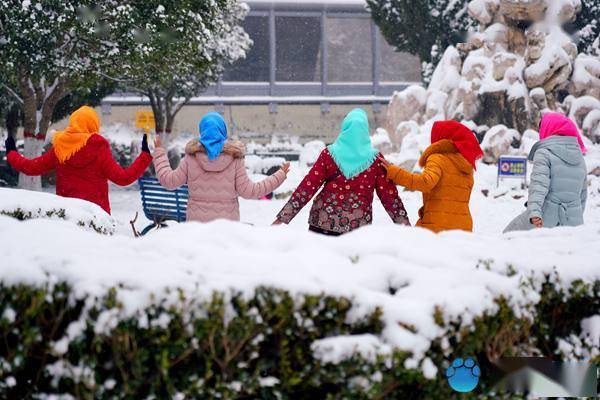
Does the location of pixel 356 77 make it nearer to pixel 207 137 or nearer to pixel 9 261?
pixel 207 137

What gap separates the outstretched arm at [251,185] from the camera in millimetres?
5242

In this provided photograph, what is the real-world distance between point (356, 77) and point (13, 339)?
38.4 metres

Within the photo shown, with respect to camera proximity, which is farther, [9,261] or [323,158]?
[323,158]

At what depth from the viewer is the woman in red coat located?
232 inches

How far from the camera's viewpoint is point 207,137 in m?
5.22

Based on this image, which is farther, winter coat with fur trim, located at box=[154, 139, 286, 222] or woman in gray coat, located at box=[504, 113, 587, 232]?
woman in gray coat, located at box=[504, 113, 587, 232]

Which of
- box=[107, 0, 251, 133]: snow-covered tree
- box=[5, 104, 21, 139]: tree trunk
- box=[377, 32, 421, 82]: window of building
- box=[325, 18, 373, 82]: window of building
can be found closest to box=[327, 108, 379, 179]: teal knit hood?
box=[107, 0, 251, 133]: snow-covered tree

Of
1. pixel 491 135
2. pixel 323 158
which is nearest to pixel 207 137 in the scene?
pixel 323 158

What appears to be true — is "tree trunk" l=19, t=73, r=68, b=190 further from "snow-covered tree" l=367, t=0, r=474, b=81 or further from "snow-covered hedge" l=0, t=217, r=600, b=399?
"snow-covered tree" l=367, t=0, r=474, b=81

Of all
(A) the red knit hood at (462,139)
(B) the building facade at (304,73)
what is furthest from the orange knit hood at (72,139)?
(B) the building facade at (304,73)

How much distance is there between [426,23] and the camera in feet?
91.0

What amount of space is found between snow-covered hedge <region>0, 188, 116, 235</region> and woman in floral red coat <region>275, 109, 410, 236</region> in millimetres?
1335

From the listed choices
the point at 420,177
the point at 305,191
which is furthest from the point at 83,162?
the point at 420,177

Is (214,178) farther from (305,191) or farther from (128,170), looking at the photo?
(128,170)
